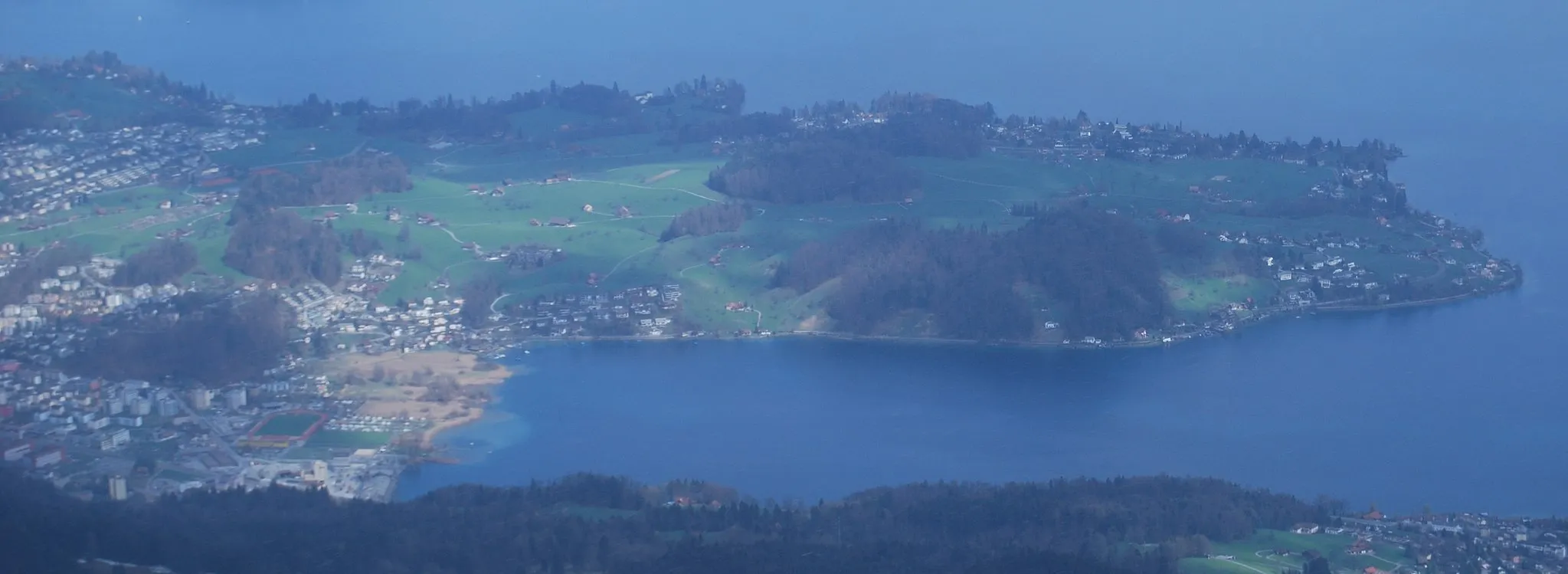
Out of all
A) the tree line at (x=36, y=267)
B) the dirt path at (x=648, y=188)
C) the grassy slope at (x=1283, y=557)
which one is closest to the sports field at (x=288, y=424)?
the tree line at (x=36, y=267)

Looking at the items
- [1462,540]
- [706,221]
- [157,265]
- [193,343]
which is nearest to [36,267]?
[157,265]

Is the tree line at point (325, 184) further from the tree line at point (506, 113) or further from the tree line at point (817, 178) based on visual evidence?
the tree line at point (817, 178)

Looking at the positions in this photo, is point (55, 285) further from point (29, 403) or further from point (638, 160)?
point (638, 160)

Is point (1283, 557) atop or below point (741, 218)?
below

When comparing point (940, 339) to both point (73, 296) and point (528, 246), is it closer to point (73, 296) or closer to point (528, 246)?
point (528, 246)

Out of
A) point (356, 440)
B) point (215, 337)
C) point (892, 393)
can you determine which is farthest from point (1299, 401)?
point (215, 337)
